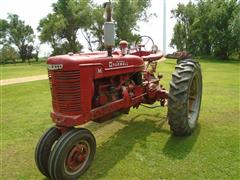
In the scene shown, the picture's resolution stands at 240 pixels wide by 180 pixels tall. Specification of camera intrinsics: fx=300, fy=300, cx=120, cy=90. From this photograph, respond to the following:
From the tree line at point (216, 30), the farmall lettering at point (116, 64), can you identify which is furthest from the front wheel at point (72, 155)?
the tree line at point (216, 30)

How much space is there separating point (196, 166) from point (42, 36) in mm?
44446

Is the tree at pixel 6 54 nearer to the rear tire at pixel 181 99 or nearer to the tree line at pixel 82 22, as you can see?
the tree line at pixel 82 22

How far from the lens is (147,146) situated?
4.91m

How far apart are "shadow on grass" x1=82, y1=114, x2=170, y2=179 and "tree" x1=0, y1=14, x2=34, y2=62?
5990 cm

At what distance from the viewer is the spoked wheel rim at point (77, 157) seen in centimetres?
380

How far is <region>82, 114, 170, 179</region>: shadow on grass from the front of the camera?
419cm

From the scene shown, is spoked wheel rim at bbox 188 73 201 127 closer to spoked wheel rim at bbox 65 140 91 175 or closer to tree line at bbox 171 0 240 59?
spoked wheel rim at bbox 65 140 91 175

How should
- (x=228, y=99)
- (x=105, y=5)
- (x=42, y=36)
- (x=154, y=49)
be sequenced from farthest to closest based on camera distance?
(x=42, y=36) → (x=228, y=99) → (x=154, y=49) → (x=105, y=5)

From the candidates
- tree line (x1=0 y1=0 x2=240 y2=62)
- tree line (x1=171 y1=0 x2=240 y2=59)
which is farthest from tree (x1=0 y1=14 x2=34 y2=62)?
tree line (x1=171 y1=0 x2=240 y2=59)

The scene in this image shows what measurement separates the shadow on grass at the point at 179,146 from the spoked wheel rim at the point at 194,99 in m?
0.43

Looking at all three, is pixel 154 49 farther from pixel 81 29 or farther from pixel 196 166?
pixel 81 29

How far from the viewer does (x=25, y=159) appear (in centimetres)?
467

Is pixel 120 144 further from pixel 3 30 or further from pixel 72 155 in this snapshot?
pixel 3 30

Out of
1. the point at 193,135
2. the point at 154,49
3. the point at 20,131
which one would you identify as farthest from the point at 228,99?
the point at 20,131
